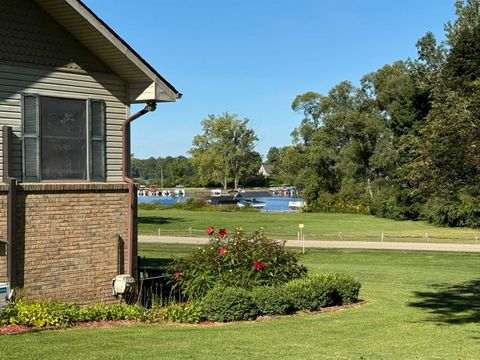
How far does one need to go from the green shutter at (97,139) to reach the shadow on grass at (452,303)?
7.16 m

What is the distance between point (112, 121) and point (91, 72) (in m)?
1.07

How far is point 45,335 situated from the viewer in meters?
8.91

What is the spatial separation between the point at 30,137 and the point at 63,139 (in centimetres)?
69

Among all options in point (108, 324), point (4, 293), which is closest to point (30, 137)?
point (4, 293)

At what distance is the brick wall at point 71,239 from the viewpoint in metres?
11.1

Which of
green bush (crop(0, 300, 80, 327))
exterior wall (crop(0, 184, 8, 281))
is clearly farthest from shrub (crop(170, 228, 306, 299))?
exterior wall (crop(0, 184, 8, 281))

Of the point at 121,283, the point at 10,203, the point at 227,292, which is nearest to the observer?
the point at 10,203

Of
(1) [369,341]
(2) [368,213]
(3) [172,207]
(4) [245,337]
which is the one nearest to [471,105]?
(1) [369,341]

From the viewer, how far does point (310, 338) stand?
Result: 30.2 ft

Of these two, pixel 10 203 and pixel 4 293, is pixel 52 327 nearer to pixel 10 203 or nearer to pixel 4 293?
pixel 4 293

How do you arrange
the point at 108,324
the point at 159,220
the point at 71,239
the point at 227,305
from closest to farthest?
the point at 108,324 → the point at 227,305 → the point at 71,239 → the point at 159,220

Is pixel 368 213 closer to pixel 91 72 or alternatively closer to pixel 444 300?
pixel 444 300

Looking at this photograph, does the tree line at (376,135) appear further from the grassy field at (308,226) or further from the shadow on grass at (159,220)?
the shadow on grass at (159,220)

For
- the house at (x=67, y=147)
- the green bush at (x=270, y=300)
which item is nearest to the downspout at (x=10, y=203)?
the house at (x=67, y=147)
